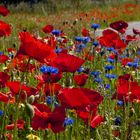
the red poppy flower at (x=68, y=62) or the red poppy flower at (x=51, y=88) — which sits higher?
the red poppy flower at (x=68, y=62)

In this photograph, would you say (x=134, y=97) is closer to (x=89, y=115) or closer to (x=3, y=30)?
(x=89, y=115)

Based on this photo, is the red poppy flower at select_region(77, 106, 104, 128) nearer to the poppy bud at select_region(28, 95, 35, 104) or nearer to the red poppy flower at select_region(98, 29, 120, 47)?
the poppy bud at select_region(28, 95, 35, 104)

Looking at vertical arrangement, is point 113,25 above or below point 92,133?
above

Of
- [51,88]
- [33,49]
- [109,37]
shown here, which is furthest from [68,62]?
[109,37]

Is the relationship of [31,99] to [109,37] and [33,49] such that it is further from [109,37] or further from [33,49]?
[109,37]

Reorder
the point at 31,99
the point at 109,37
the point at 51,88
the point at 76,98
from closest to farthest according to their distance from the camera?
the point at 76,98, the point at 31,99, the point at 51,88, the point at 109,37

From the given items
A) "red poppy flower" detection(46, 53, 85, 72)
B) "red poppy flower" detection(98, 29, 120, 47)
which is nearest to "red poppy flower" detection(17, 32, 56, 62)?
"red poppy flower" detection(46, 53, 85, 72)

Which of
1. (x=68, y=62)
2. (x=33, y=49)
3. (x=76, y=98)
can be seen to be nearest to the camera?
(x=76, y=98)

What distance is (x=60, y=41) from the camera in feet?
15.2

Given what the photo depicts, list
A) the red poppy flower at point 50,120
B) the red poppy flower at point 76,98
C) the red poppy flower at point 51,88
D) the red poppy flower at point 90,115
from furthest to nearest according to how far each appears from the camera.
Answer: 1. the red poppy flower at point 51,88
2. the red poppy flower at point 90,115
3. the red poppy flower at point 50,120
4. the red poppy flower at point 76,98

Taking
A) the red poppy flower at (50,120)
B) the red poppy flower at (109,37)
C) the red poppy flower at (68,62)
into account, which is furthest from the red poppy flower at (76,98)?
the red poppy flower at (109,37)

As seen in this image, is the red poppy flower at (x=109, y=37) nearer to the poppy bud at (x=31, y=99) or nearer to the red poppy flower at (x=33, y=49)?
the poppy bud at (x=31, y=99)

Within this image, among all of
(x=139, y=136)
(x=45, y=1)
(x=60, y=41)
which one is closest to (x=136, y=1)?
(x=45, y=1)

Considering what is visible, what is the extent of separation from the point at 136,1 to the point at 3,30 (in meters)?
25.1
